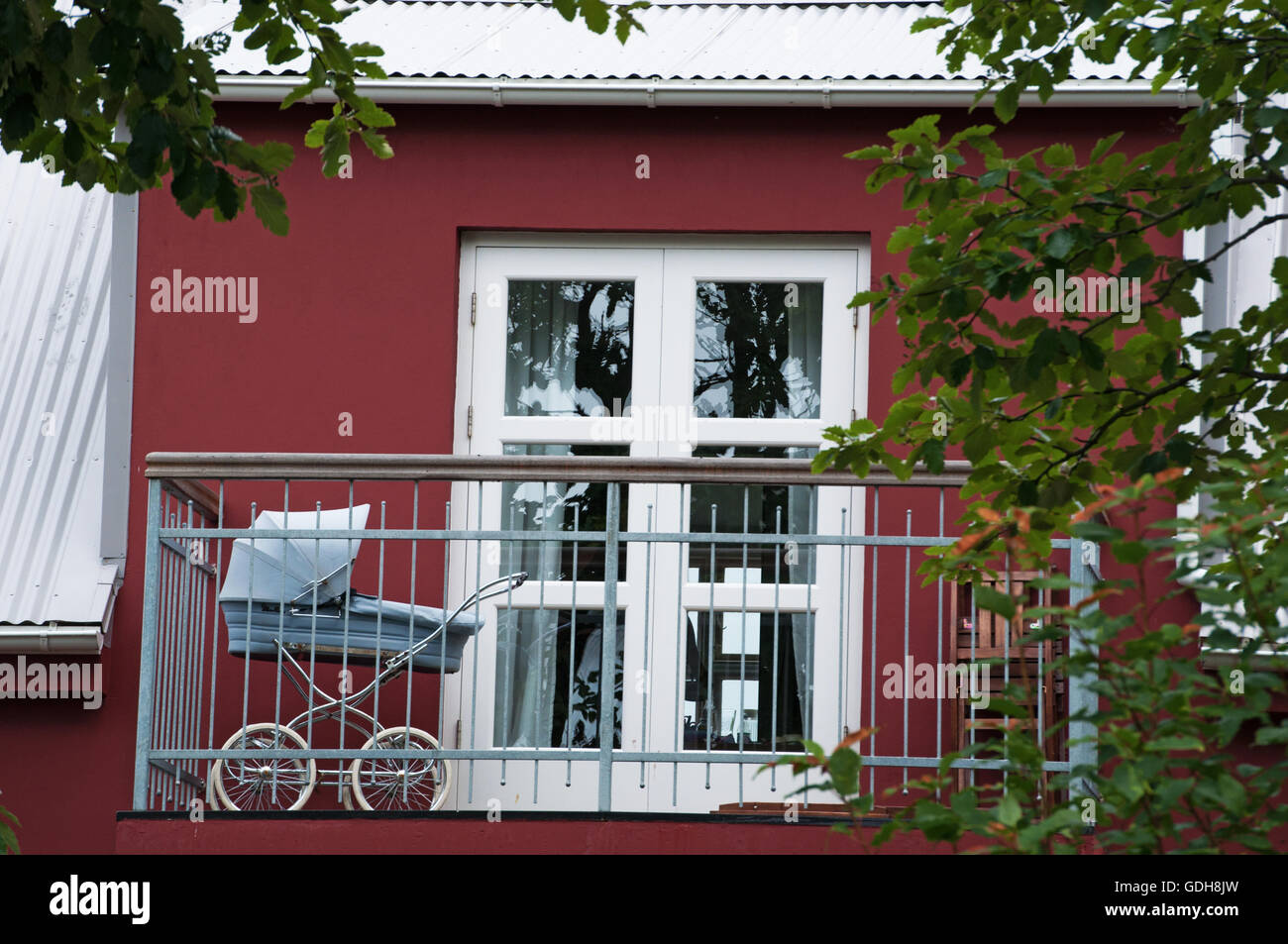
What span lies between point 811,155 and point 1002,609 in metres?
5.52

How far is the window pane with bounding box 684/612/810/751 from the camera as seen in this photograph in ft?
23.3

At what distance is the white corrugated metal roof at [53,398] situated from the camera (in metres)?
7.40

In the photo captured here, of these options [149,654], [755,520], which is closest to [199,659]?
[149,654]

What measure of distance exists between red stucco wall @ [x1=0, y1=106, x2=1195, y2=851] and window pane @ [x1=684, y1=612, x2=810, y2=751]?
816mm

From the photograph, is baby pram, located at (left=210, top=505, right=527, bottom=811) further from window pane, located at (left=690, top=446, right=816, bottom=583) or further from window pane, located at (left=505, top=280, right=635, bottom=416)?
window pane, located at (left=505, top=280, right=635, bottom=416)

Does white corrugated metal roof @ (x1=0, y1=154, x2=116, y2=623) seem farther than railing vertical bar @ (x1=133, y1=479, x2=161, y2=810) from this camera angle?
Yes

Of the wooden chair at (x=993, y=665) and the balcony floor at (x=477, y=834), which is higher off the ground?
the wooden chair at (x=993, y=665)

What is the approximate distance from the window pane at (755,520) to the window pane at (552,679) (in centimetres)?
59
